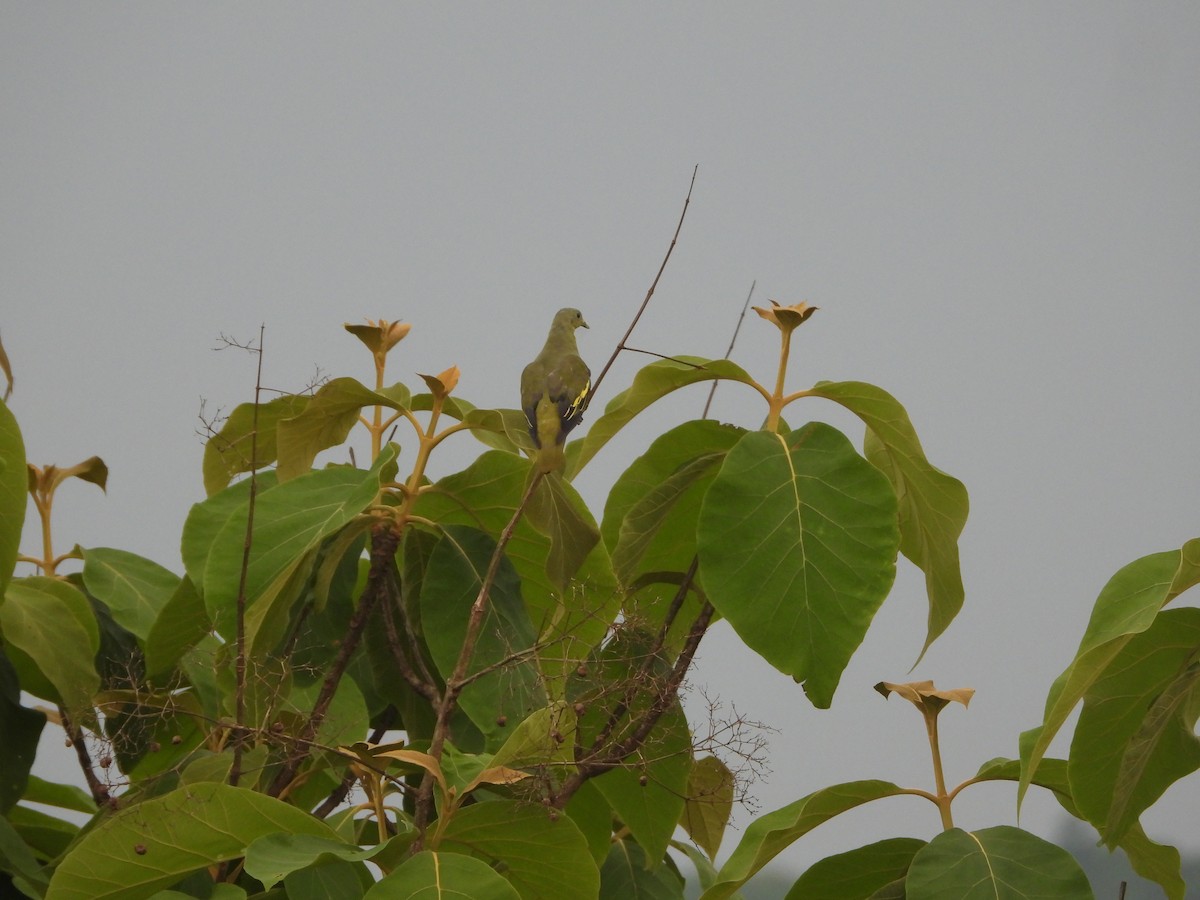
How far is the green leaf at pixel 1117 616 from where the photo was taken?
982 mm

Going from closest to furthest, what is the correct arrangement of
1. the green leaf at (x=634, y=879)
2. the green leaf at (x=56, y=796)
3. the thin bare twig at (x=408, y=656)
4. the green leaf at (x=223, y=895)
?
1. the green leaf at (x=223, y=895)
2. the thin bare twig at (x=408, y=656)
3. the green leaf at (x=634, y=879)
4. the green leaf at (x=56, y=796)

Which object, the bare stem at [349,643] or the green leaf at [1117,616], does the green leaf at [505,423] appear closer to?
the bare stem at [349,643]

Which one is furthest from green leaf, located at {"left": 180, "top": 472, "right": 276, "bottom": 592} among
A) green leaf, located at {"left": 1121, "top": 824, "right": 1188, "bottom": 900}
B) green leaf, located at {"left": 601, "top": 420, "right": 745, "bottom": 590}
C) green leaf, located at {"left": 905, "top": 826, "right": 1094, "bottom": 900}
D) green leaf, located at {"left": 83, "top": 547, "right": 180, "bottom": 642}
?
green leaf, located at {"left": 1121, "top": 824, "right": 1188, "bottom": 900}

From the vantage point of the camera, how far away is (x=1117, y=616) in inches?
40.6

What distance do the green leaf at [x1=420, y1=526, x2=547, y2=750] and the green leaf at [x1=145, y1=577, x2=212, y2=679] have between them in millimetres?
270

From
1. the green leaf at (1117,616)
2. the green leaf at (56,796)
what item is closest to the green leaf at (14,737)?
the green leaf at (56,796)

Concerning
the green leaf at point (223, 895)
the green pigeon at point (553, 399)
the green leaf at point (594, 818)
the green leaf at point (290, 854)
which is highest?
the green pigeon at point (553, 399)

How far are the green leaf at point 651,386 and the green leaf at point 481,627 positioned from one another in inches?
5.6

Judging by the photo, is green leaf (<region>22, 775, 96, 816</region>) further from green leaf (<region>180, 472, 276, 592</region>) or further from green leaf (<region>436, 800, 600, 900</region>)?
green leaf (<region>436, 800, 600, 900</region>)

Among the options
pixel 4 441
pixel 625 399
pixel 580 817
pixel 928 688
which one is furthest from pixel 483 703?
pixel 4 441

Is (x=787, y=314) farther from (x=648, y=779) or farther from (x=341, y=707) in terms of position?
(x=341, y=707)

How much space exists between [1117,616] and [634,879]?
2.15 ft

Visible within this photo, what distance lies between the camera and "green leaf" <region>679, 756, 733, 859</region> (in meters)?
1.55

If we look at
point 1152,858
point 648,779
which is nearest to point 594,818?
point 648,779
